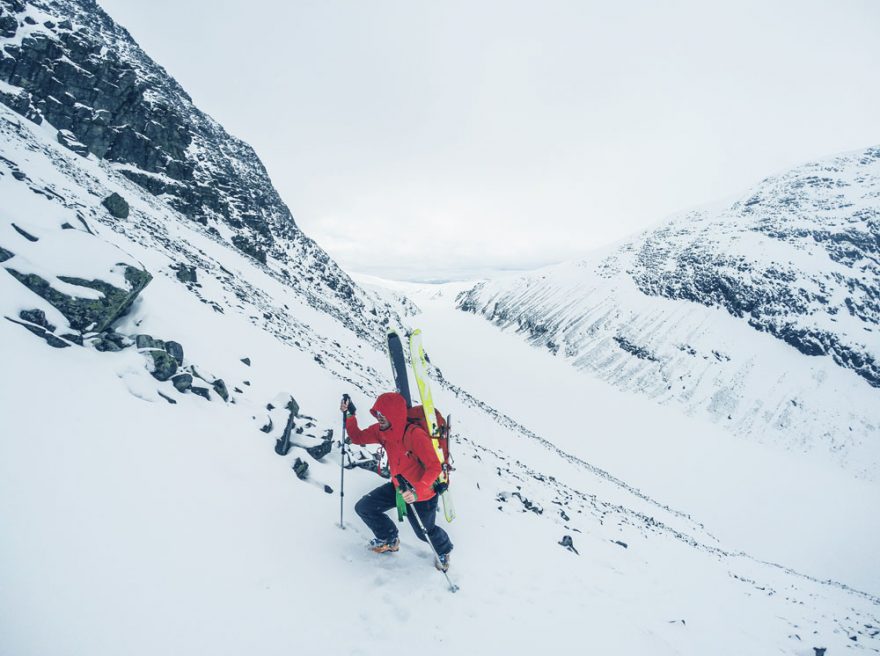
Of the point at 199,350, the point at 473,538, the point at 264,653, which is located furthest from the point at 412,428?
the point at 199,350

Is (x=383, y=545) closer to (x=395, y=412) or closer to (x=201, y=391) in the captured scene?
(x=395, y=412)

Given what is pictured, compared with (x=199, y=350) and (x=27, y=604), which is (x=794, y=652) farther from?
(x=199, y=350)

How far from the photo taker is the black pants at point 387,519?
596 centimetres

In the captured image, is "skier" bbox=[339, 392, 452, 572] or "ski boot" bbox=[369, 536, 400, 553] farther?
"ski boot" bbox=[369, 536, 400, 553]

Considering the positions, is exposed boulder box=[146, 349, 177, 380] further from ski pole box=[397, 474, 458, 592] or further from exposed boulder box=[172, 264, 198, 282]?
exposed boulder box=[172, 264, 198, 282]

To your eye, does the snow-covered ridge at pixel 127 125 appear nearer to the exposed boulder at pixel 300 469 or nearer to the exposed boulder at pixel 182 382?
the exposed boulder at pixel 182 382

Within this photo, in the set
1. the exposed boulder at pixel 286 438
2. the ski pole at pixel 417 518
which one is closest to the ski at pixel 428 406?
the ski pole at pixel 417 518

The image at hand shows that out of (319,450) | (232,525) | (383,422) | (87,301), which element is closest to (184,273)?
(87,301)

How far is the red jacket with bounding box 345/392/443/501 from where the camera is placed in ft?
18.3

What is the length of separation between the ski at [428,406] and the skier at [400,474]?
25 centimetres

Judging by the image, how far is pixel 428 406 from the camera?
629 cm

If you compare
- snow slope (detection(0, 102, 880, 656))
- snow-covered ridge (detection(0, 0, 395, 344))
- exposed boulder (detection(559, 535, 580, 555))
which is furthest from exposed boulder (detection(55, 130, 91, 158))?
exposed boulder (detection(559, 535, 580, 555))

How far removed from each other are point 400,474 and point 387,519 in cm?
106

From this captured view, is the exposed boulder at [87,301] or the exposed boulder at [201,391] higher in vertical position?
the exposed boulder at [87,301]
